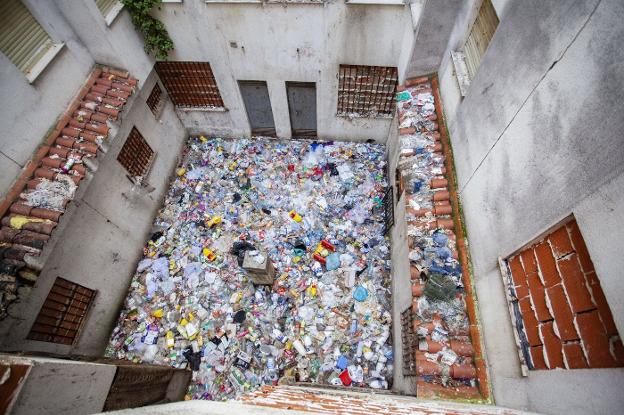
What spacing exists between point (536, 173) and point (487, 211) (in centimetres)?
94

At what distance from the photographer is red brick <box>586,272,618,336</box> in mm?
2035

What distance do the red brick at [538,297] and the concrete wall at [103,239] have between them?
233 inches

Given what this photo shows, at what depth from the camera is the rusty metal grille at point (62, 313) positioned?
4.96 meters

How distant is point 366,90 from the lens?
294 inches

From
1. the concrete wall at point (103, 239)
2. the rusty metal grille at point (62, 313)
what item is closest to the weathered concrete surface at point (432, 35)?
the concrete wall at point (103, 239)

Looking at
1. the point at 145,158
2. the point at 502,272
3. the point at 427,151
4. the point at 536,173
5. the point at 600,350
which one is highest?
the point at 145,158

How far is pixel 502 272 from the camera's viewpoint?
3205 mm

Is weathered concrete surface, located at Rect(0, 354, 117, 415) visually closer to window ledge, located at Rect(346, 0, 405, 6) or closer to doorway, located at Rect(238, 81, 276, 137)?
doorway, located at Rect(238, 81, 276, 137)

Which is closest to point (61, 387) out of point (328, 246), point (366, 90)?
point (328, 246)

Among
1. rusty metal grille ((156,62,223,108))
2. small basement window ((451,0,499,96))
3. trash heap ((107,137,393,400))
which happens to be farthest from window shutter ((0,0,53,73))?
small basement window ((451,0,499,96))

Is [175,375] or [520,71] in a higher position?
[520,71]

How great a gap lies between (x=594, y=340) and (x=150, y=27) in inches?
323

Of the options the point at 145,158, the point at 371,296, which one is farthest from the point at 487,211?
the point at 145,158

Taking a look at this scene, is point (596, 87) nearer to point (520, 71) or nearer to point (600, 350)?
point (520, 71)
